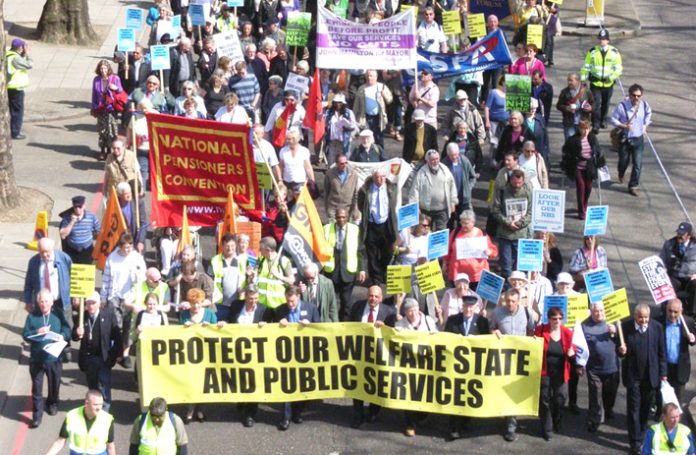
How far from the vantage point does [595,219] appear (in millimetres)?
18281

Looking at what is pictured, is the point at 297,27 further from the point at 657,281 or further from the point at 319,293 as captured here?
the point at 657,281

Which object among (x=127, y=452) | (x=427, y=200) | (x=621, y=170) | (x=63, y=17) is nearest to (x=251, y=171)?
(x=427, y=200)

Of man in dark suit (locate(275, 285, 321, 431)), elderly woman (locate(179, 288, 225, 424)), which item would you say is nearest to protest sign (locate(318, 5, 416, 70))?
man in dark suit (locate(275, 285, 321, 431))

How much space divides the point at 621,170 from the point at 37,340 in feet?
33.1

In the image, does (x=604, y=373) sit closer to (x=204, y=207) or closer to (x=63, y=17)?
(x=204, y=207)

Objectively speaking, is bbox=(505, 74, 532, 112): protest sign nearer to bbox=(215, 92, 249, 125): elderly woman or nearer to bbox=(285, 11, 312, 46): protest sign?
bbox=(215, 92, 249, 125): elderly woman

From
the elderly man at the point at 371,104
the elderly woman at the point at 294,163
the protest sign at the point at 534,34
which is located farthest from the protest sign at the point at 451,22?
the elderly woman at the point at 294,163

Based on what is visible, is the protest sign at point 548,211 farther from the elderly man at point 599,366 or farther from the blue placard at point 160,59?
the blue placard at point 160,59

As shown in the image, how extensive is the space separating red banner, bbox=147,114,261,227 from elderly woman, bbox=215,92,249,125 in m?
3.39

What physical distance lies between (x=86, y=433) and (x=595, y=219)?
6.60 meters

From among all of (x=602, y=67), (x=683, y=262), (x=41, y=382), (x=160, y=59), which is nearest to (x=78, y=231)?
(x=41, y=382)

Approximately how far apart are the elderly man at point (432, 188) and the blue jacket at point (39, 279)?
450cm

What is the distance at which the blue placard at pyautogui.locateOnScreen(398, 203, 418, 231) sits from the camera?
18.7 metres

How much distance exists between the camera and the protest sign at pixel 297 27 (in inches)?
1018
